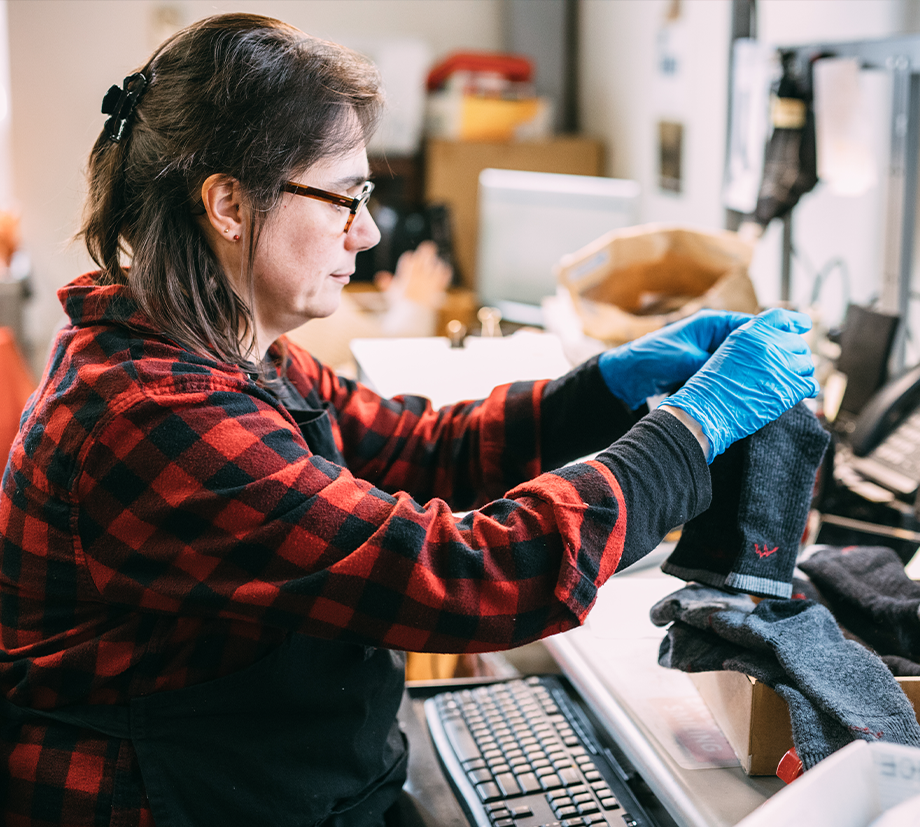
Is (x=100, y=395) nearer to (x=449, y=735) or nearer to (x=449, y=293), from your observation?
(x=449, y=735)

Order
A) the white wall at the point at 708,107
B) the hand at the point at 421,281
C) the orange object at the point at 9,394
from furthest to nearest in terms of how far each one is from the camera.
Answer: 1. the hand at the point at 421,281
2. the orange object at the point at 9,394
3. the white wall at the point at 708,107

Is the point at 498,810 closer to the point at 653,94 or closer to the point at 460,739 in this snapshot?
the point at 460,739

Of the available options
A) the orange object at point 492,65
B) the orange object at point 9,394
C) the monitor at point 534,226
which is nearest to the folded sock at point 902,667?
the monitor at point 534,226

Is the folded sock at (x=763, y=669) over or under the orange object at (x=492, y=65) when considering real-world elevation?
under

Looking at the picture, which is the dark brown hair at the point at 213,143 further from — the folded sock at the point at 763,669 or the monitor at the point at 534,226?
the monitor at the point at 534,226

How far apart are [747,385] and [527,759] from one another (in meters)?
0.46

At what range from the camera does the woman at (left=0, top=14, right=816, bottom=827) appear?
790mm

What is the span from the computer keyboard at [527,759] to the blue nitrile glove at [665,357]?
1.23 feet

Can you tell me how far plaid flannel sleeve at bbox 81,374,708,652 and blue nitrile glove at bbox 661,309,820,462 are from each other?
98 mm

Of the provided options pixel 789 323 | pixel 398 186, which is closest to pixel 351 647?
pixel 789 323

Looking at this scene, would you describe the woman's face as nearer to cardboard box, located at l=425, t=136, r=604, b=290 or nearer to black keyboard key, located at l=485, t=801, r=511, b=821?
black keyboard key, located at l=485, t=801, r=511, b=821

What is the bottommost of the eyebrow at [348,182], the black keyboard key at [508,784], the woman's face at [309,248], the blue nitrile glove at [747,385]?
the black keyboard key at [508,784]

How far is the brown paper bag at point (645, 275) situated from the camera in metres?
1.77

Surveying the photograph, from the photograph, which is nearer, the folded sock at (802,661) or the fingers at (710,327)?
the folded sock at (802,661)
